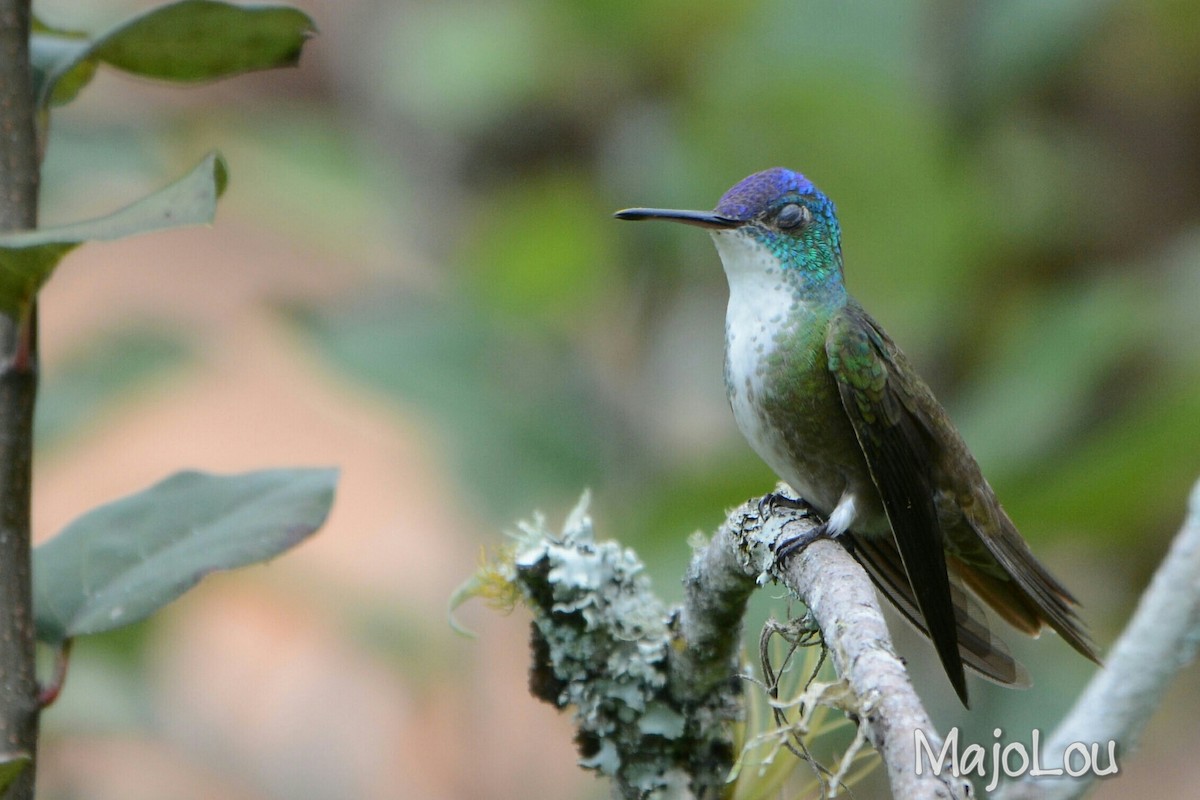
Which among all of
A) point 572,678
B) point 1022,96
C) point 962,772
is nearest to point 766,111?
point 1022,96

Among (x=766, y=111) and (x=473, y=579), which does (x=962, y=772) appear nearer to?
(x=473, y=579)

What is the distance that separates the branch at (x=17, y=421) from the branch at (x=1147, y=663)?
0.96 metres

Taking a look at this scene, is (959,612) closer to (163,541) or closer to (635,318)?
(163,541)

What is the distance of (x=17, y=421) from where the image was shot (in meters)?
1.32

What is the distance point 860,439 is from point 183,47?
1.06 meters

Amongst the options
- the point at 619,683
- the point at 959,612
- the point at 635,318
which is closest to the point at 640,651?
the point at 619,683

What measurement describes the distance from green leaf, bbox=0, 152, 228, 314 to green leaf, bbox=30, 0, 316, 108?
0.88 ft

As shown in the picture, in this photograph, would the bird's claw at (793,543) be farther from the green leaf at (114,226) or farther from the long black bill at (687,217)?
the green leaf at (114,226)

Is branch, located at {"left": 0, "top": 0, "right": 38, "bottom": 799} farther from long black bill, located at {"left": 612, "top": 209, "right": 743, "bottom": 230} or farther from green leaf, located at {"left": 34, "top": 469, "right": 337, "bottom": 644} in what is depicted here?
long black bill, located at {"left": 612, "top": 209, "right": 743, "bottom": 230}

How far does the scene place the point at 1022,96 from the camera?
4.48m

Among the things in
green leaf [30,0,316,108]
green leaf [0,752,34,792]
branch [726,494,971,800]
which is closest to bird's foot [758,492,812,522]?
branch [726,494,971,800]

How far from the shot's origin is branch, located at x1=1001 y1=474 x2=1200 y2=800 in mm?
1116

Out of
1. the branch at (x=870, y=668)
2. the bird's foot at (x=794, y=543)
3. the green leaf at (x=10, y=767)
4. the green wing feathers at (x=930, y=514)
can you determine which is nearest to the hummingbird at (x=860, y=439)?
the green wing feathers at (x=930, y=514)

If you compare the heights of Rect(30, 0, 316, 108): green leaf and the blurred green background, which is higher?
Rect(30, 0, 316, 108): green leaf
